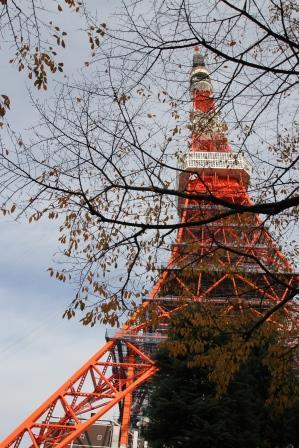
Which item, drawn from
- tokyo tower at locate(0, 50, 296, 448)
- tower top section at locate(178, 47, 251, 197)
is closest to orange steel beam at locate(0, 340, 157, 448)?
tokyo tower at locate(0, 50, 296, 448)

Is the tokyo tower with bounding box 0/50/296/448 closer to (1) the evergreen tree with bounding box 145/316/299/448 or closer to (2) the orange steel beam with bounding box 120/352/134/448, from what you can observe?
(2) the orange steel beam with bounding box 120/352/134/448

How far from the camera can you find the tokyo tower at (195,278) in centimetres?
535

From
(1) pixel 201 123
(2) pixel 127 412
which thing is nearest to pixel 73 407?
(2) pixel 127 412

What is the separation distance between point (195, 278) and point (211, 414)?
3506mm

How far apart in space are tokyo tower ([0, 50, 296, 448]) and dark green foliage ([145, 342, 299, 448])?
164 centimetres

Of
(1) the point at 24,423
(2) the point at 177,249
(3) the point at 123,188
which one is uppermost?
(3) the point at 123,188

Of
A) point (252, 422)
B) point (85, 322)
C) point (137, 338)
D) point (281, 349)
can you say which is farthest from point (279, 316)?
point (137, 338)

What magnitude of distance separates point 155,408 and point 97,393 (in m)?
7.30

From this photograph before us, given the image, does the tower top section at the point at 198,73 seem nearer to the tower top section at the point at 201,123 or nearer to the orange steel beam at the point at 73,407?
the tower top section at the point at 201,123

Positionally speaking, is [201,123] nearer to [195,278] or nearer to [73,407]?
[195,278]

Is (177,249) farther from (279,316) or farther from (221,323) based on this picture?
(279,316)

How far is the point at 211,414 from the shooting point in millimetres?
10312

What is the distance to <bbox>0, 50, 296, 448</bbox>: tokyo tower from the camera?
535cm

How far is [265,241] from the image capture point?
7.25m
